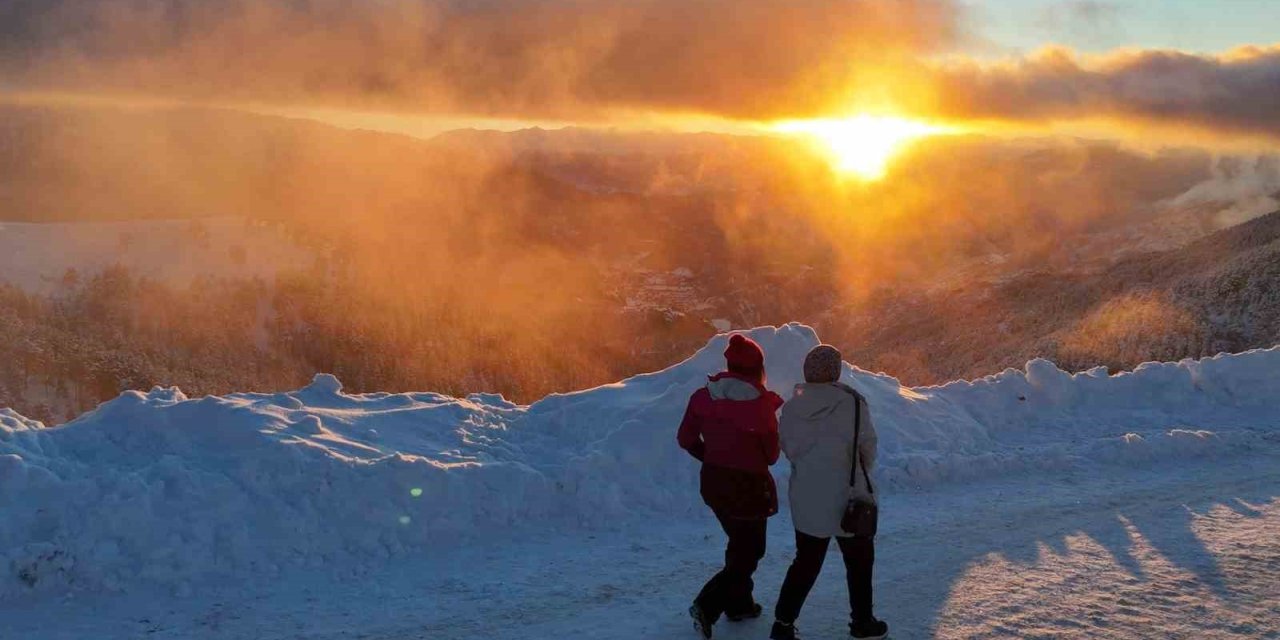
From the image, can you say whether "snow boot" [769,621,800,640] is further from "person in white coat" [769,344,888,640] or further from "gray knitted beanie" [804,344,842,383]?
"gray knitted beanie" [804,344,842,383]

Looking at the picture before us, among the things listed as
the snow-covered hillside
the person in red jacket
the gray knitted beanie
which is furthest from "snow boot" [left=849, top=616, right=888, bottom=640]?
the snow-covered hillside

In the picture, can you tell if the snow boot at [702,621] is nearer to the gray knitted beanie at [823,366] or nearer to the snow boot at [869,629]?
the snow boot at [869,629]

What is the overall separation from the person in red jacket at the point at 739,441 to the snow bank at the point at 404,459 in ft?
7.88

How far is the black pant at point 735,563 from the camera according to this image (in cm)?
529

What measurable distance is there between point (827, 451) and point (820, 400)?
0.28 meters

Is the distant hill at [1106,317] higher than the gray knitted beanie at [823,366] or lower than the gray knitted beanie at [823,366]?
higher

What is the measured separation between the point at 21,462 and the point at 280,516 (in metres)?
1.80

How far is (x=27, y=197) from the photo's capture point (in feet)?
334

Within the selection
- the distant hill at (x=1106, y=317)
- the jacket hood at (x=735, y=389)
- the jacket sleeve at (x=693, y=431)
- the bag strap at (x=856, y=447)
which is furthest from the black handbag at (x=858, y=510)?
the distant hill at (x=1106, y=317)

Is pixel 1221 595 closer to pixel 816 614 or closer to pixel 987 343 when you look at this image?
Answer: pixel 816 614

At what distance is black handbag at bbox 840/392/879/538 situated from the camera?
5.00 meters

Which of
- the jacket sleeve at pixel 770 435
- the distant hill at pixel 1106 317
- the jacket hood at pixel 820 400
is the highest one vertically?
the distant hill at pixel 1106 317

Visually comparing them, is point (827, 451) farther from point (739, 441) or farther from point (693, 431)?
point (693, 431)

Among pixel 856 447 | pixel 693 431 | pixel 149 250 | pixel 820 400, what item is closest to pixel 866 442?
pixel 856 447
